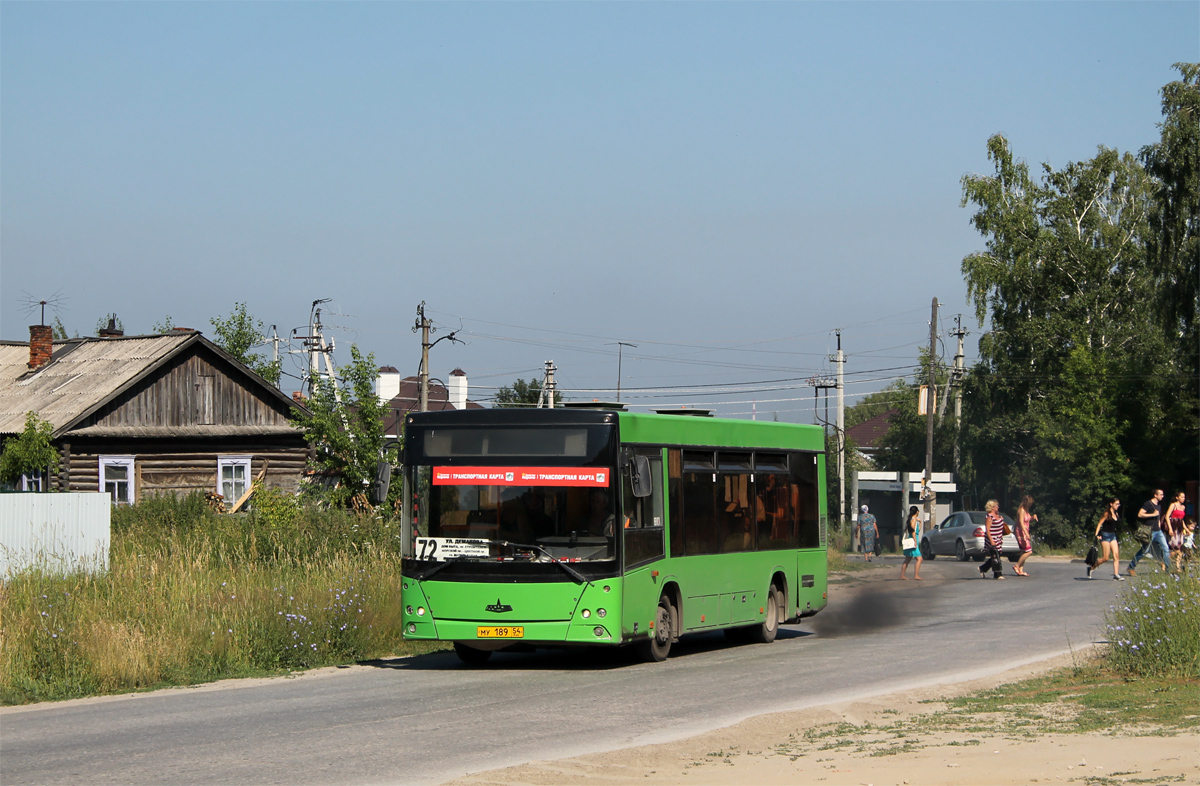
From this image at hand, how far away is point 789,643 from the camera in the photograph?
698 inches

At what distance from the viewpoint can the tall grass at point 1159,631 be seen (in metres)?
12.3

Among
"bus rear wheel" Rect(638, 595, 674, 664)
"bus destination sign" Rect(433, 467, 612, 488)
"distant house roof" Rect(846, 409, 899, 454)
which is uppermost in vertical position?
"distant house roof" Rect(846, 409, 899, 454)

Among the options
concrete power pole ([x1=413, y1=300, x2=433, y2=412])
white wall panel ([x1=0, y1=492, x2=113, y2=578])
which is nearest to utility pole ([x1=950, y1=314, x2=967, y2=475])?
concrete power pole ([x1=413, y1=300, x2=433, y2=412])

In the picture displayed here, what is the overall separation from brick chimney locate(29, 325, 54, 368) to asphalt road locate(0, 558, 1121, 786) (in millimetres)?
28376

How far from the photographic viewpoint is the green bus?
14.1 metres

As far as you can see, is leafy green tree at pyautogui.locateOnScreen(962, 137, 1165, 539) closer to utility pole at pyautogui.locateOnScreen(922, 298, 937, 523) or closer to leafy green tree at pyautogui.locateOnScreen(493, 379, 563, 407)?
utility pole at pyautogui.locateOnScreen(922, 298, 937, 523)

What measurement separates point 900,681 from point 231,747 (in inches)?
258

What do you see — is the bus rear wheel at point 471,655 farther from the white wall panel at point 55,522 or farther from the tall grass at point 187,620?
the white wall panel at point 55,522

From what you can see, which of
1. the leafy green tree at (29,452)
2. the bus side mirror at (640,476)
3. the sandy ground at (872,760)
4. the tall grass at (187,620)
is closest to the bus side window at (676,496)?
the bus side mirror at (640,476)

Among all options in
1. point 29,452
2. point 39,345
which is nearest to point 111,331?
point 39,345

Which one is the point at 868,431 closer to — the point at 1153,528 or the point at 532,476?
the point at 1153,528

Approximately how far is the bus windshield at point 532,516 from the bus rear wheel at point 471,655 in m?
1.41

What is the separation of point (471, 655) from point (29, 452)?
21.6 metres

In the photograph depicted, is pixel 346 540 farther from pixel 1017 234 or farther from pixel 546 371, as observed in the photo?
pixel 546 371
